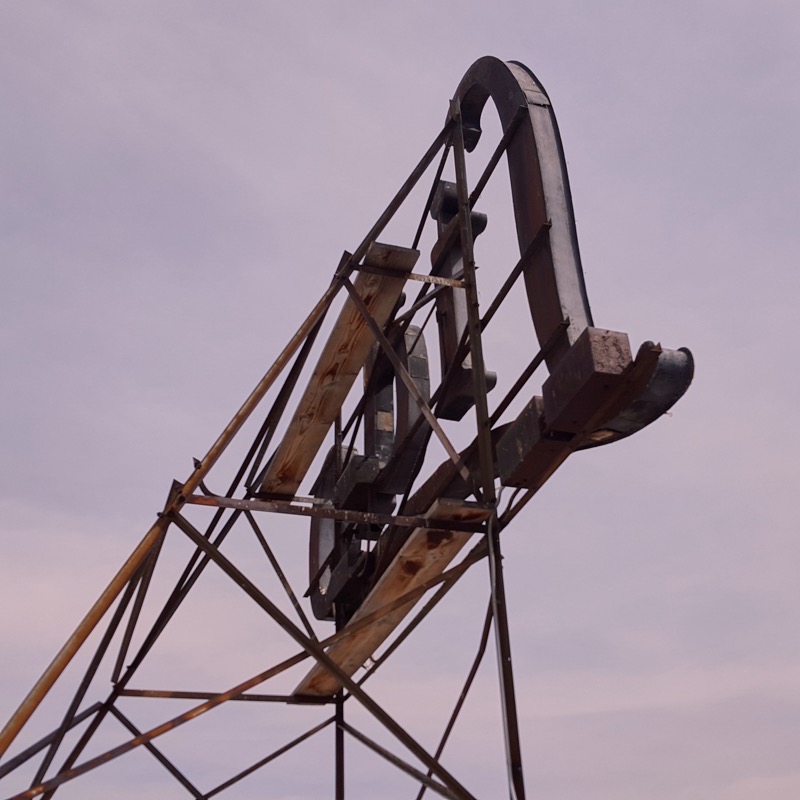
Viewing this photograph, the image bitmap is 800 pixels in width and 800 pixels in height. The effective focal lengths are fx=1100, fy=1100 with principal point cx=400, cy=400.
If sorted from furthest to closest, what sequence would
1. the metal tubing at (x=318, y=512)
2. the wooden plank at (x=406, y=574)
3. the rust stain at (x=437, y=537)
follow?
the rust stain at (x=437, y=537), the wooden plank at (x=406, y=574), the metal tubing at (x=318, y=512)

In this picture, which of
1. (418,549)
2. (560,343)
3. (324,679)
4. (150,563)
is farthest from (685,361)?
(324,679)

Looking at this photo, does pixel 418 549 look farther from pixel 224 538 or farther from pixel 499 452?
pixel 224 538

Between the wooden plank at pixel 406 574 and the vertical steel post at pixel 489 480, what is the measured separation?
30cm

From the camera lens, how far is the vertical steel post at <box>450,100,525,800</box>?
616cm

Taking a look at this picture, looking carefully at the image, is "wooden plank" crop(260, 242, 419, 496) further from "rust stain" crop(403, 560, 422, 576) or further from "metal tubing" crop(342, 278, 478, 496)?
"rust stain" crop(403, 560, 422, 576)

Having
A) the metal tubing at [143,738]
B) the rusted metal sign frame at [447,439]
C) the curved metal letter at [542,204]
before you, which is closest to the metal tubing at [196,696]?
the rusted metal sign frame at [447,439]

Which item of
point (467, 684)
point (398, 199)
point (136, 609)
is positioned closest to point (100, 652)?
point (136, 609)

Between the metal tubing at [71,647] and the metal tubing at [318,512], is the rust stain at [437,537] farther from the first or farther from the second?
the metal tubing at [71,647]

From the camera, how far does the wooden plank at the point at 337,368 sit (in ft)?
25.6

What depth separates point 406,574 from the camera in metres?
7.77

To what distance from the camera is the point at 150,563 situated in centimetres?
798

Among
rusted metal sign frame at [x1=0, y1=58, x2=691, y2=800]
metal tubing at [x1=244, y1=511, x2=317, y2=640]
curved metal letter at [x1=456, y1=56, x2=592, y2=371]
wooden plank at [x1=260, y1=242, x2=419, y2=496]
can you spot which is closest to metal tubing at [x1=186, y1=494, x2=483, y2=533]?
rusted metal sign frame at [x1=0, y1=58, x2=691, y2=800]

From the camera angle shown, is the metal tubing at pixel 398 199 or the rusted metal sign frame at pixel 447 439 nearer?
the rusted metal sign frame at pixel 447 439

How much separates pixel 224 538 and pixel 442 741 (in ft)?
8.23
